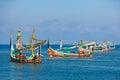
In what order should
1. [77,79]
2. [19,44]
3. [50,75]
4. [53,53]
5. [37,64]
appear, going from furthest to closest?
[53,53] < [19,44] < [37,64] < [50,75] < [77,79]

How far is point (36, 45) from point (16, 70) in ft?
52.8

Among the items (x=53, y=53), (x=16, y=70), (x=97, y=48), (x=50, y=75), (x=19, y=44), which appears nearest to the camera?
(x=50, y=75)

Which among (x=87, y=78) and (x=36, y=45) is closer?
(x=87, y=78)

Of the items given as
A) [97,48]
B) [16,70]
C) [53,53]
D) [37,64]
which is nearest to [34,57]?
[37,64]

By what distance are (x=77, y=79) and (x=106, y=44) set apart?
13186cm

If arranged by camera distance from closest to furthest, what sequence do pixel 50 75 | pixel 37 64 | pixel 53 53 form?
pixel 50 75 → pixel 37 64 → pixel 53 53

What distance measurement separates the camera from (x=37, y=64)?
88.8m

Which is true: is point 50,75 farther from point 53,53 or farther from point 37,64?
point 53,53

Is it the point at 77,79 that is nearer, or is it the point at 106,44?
the point at 77,79

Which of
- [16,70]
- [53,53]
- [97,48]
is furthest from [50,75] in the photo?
[97,48]

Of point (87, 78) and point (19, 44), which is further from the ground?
point (19, 44)

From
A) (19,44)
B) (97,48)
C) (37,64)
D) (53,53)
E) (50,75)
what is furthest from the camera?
(97,48)

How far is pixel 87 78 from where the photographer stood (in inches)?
2603

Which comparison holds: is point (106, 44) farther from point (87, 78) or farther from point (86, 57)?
point (87, 78)
